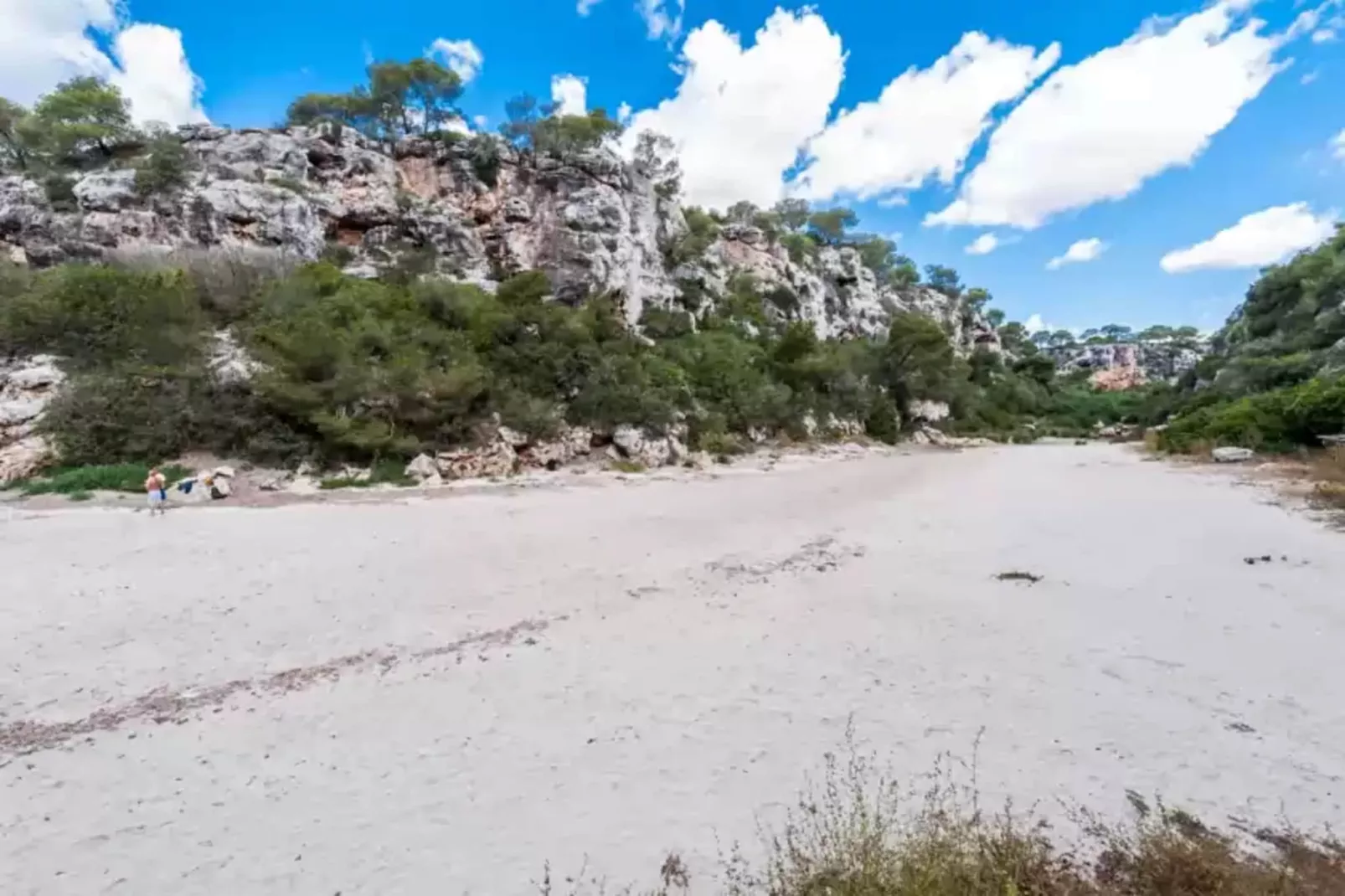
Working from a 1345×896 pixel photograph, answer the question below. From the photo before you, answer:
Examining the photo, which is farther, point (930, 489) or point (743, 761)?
point (930, 489)

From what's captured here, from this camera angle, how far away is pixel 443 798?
11.6 feet

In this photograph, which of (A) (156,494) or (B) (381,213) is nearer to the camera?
(A) (156,494)

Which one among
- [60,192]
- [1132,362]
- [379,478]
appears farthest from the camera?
[1132,362]

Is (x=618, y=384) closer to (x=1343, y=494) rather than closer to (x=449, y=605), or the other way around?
(x=449, y=605)

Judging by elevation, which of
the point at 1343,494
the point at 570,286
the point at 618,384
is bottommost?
the point at 1343,494

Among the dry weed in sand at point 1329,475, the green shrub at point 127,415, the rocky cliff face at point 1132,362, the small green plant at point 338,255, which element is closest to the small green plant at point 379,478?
the green shrub at point 127,415

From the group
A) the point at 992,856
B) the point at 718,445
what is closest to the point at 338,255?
the point at 718,445

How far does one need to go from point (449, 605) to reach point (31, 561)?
5840 mm

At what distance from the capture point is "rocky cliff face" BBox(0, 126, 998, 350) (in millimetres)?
24234

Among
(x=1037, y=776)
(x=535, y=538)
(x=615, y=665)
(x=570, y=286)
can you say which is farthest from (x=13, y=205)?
(x=1037, y=776)

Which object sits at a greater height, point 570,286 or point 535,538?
point 570,286

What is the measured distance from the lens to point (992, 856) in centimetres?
269

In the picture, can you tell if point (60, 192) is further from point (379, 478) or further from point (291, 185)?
point (379, 478)

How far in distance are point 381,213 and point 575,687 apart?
3272 centimetres
